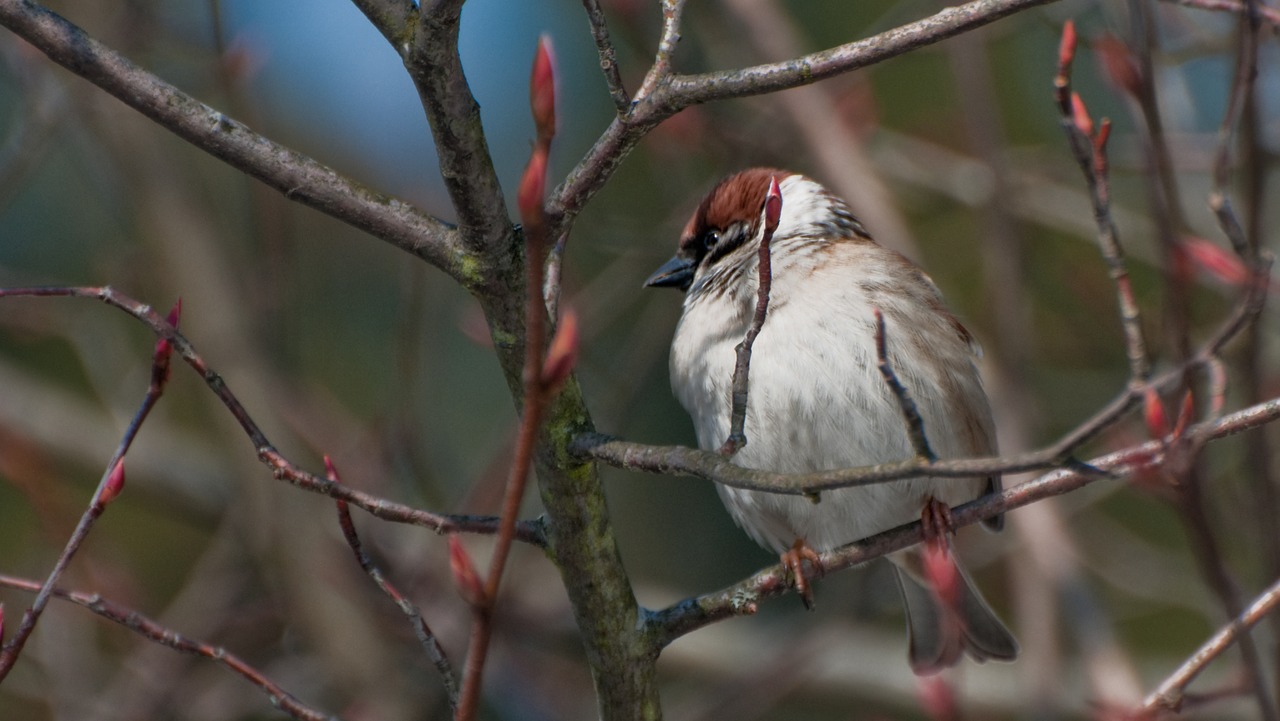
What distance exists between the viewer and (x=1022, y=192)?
4934 millimetres

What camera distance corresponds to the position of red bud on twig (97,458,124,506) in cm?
204

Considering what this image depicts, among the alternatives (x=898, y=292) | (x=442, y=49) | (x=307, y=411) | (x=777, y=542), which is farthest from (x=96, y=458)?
(x=442, y=49)

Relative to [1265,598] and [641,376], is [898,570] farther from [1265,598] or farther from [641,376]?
[1265,598]

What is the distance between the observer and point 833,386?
3.02 m

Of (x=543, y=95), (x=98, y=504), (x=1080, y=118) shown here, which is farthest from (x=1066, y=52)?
(x=98, y=504)

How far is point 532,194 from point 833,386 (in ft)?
5.98

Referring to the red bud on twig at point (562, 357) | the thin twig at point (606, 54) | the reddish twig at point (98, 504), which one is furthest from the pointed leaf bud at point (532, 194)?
the reddish twig at point (98, 504)

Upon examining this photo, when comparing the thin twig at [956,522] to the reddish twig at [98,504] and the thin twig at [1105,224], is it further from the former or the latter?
the reddish twig at [98,504]

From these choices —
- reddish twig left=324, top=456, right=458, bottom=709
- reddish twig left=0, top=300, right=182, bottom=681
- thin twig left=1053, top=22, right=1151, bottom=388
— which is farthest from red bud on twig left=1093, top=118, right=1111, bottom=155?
reddish twig left=0, top=300, right=182, bottom=681

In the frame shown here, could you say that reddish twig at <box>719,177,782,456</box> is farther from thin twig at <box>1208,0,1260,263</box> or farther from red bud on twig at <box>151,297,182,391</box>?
red bud on twig at <box>151,297,182,391</box>

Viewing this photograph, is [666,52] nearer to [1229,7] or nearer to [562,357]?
[562,357]

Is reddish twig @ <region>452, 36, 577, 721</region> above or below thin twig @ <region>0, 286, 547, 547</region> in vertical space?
below

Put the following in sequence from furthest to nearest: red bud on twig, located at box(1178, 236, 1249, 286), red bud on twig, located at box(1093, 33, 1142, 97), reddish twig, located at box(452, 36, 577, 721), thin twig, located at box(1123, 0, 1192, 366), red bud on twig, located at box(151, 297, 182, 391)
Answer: red bud on twig, located at box(1178, 236, 1249, 286) → red bud on twig, located at box(1093, 33, 1142, 97) → thin twig, located at box(1123, 0, 1192, 366) → red bud on twig, located at box(151, 297, 182, 391) → reddish twig, located at box(452, 36, 577, 721)

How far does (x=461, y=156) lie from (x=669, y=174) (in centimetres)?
406
